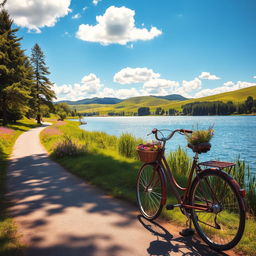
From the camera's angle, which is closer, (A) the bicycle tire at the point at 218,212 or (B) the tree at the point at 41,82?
(A) the bicycle tire at the point at 218,212

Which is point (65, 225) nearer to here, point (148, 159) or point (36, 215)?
A: point (36, 215)

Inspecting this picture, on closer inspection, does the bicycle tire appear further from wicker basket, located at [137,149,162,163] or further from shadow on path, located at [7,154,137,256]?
shadow on path, located at [7,154,137,256]

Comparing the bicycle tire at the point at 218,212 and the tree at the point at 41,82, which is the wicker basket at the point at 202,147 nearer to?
the bicycle tire at the point at 218,212

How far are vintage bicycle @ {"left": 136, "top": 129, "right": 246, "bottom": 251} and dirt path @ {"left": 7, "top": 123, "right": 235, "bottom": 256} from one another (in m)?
0.32

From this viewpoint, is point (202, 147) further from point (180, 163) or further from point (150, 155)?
point (180, 163)

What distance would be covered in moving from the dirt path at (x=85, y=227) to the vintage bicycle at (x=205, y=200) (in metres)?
0.32

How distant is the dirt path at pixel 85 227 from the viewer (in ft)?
10.7

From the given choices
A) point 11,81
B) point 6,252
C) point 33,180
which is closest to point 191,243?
point 6,252

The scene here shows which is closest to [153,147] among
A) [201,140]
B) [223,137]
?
[201,140]

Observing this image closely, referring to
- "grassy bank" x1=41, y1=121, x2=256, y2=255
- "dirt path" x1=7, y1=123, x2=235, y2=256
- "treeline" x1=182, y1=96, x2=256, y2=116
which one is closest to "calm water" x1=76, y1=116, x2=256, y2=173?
"grassy bank" x1=41, y1=121, x2=256, y2=255

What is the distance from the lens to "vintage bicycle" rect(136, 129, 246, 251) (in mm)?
3096

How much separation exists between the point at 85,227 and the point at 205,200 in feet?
7.04

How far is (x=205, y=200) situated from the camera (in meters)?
3.45

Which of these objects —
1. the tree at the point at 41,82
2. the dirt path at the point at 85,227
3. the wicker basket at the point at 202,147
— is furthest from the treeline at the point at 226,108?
the wicker basket at the point at 202,147
